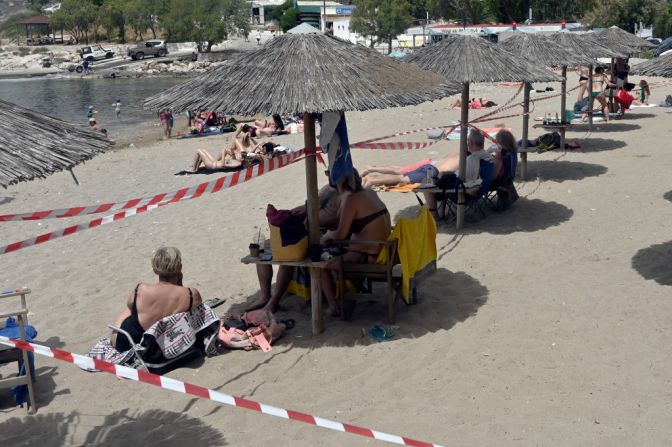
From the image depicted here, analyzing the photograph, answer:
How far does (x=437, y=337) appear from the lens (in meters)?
5.57

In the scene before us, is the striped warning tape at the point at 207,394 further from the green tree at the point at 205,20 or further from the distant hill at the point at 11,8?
the distant hill at the point at 11,8

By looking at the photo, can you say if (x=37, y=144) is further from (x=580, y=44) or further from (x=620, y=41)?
(x=620, y=41)

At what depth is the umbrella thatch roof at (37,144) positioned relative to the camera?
14.8 ft

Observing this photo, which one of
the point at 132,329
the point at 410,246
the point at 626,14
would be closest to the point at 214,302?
the point at 132,329

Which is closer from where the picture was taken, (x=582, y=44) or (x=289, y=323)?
(x=289, y=323)

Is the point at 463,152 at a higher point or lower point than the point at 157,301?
higher

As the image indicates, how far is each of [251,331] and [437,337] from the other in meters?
1.42

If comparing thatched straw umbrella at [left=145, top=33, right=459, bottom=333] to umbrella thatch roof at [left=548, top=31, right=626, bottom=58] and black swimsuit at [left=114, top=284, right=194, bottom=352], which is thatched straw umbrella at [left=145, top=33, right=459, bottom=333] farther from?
umbrella thatch roof at [left=548, top=31, right=626, bottom=58]

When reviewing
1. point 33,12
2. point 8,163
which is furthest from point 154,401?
point 33,12

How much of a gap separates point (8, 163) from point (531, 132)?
12.3 meters

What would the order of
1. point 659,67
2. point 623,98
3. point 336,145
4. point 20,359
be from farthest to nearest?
point 623,98
point 659,67
point 336,145
point 20,359

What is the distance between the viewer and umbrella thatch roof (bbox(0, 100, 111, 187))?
4.50 metres

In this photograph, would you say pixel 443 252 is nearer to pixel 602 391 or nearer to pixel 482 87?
pixel 602 391

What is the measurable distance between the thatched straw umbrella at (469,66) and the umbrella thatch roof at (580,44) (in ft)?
10.3
